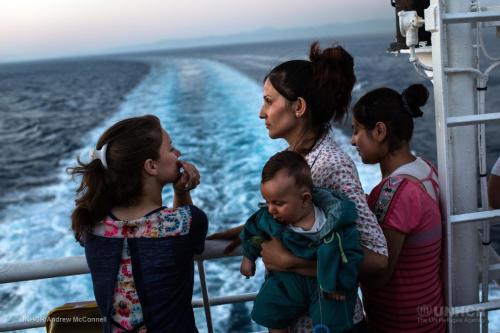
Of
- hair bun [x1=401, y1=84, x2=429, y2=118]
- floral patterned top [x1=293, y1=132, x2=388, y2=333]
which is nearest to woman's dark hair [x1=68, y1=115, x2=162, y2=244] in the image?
floral patterned top [x1=293, y1=132, x2=388, y2=333]

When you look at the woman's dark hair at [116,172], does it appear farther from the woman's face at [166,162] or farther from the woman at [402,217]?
the woman at [402,217]

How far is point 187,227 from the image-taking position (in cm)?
126

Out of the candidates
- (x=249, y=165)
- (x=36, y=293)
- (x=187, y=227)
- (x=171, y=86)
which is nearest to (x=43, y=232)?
(x=36, y=293)

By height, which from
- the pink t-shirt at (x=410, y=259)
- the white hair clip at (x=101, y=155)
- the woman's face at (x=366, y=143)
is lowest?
the pink t-shirt at (x=410, y=259)

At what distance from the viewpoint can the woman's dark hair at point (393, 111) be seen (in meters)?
1.39

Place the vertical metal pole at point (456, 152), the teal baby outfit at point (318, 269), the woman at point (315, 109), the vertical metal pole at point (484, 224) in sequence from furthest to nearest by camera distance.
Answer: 1. the vertical metal pole at point (484, 224)
2. the vertical metal pole at point (456, 152)
3. the woman at point (315, 109)
4. the teal baby outfit at point (318, 269)

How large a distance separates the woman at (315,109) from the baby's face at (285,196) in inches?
3.2

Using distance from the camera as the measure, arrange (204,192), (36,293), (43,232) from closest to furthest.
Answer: (36,293) < (43,232) < (204,192)

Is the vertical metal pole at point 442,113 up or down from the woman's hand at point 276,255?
up

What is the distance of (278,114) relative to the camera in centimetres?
132

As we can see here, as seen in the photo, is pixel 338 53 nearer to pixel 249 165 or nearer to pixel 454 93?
pixel 454 93

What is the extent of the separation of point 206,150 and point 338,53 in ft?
22.6

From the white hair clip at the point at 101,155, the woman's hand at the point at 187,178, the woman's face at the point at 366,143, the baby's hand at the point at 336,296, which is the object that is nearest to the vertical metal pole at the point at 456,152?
the woman's face at the point at 366,143

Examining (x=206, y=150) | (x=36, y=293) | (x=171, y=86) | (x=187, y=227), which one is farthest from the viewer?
(x=171, y=86)
